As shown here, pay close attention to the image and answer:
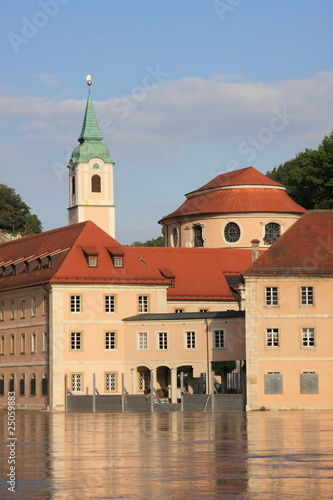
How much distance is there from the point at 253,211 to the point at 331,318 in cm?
3909

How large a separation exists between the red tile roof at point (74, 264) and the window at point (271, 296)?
16.7 metres

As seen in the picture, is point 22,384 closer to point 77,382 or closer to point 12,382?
point 12,382

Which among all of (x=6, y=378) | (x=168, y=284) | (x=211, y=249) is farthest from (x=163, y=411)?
(x=211, y=249)

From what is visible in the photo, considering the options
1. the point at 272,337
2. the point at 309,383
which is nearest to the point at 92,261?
the point at 272,337

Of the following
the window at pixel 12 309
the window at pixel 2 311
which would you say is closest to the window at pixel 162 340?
the window at pixel 12 309

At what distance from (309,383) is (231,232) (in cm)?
4134

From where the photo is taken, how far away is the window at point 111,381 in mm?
88000

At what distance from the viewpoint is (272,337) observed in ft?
249

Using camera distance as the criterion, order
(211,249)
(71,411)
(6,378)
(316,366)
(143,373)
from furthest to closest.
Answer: (211,249) → (6,378) → (143,373) → (71,411) → (316,366)

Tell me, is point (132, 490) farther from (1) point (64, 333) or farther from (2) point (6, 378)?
(2) point (6, 378)

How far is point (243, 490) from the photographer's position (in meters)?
26.1

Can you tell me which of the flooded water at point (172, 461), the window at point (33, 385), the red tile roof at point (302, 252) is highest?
the red tile roof at point (302, 252)

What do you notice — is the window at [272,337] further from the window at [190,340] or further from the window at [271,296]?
the window at [190,340]

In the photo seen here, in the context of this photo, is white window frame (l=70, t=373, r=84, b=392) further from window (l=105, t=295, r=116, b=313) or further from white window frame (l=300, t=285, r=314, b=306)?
white window frame (l=300, t=285, r=314, b=306)
